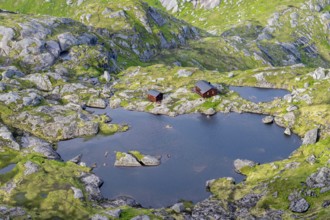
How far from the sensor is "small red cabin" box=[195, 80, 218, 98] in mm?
147500

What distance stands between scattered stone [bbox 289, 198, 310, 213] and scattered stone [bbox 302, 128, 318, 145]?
32.3m

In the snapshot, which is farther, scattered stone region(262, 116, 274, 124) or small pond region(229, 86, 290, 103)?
small pond region(229, 86, 290, 103)

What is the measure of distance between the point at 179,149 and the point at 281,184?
1418 inches

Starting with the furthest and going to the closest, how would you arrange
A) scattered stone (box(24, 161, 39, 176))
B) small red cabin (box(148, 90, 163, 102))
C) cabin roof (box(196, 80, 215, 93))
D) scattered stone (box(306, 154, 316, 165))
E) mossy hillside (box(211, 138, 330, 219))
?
small red cabin (box(148, 90, 163, 102)) < cabin roof (box(196, 80, 215, 93)) < scattered stone (box(24, 161, 39, 176)) < scattered stone (box(306, 154, 316, 165)) < mossy hillside (box(211, 138, 330, 219))

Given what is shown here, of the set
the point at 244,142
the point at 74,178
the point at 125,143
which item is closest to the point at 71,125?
the point at 125,143

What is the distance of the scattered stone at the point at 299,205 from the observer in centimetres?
7712

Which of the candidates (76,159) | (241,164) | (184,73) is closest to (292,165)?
(241,164)

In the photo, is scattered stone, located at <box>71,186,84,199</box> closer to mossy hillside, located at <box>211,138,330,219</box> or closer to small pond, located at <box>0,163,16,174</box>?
small pond, located at <box>0,163,16,174</box>

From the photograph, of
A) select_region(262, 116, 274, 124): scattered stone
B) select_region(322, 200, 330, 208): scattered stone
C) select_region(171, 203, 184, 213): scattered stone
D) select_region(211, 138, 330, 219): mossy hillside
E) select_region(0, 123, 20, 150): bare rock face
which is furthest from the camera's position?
select_region(262, 116, 274, 124): scattered stone

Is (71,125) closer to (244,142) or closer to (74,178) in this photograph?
(74,178)

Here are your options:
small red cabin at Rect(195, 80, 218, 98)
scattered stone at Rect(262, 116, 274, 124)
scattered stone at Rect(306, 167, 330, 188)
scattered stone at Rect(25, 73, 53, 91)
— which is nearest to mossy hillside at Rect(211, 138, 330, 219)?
scattered stone at Rect(306, 167, 330, 188)

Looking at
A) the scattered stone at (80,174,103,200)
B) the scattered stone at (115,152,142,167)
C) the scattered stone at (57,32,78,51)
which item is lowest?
the scattered stone at (80,174,103,200)

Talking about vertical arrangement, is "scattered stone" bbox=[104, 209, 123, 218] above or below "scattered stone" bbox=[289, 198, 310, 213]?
below

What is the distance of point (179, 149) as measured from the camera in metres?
113
